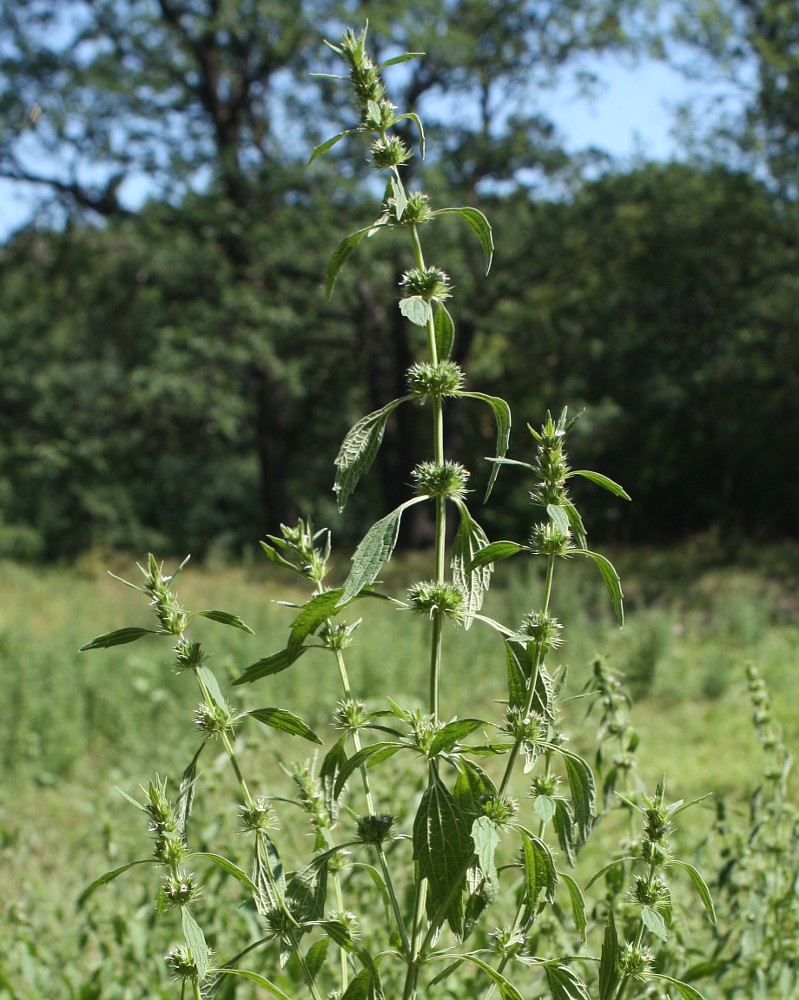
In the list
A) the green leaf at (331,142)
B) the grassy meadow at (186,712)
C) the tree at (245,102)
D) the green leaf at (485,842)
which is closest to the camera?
the green leaf at (485,842)

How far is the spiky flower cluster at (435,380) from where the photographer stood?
1103 mm

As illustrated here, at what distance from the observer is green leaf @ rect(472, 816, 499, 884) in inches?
36.7

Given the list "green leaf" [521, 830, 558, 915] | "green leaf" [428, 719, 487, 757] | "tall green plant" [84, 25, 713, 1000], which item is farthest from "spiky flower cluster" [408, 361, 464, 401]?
"green leaf" [521, 830, 558, 915]

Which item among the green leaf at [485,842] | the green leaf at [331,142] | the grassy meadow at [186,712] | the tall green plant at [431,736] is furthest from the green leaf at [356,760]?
the grassy meadow at [186,712]

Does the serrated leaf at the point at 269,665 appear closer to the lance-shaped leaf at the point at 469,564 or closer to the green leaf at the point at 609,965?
the lance-shaped leaf at the point at 469,564

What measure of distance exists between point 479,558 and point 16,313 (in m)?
17.5

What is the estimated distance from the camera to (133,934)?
223 cm

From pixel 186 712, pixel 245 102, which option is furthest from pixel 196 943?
pixel 245 102

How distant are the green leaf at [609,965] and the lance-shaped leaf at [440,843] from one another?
171mm

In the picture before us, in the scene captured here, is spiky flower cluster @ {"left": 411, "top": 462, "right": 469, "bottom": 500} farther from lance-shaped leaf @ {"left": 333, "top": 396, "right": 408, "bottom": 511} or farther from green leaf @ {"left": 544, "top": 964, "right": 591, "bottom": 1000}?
green leaf @ {"left": 544, "top": 964, "right": 591, "bottom": 1000}

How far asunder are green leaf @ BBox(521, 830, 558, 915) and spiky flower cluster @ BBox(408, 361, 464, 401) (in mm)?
482

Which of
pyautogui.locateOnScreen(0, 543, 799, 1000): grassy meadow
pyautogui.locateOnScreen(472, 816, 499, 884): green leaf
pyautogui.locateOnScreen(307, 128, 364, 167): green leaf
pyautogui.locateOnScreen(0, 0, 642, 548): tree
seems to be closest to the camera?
pyautogui.locateOnScreen(472, 816, 499, 884): green leaf

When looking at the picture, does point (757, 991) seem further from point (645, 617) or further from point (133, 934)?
point (645, 617)

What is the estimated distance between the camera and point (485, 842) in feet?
3.12
